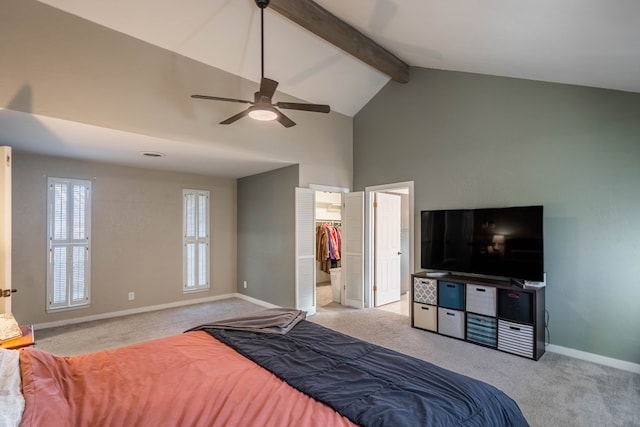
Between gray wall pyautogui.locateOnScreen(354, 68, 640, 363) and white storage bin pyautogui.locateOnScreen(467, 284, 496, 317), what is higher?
gray wall pyautogui.locateOnScreen(354, 68, 640, 363)

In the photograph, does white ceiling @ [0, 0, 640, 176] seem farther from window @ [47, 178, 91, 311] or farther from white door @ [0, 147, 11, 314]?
window @ [47, 178, 91, 311]

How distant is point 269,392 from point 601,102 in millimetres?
4051

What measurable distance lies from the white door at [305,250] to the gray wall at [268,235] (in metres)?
0.10

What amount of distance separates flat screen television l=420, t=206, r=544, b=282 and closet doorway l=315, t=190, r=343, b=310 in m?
1.91

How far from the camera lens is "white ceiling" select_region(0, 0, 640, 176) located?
92.4 inches

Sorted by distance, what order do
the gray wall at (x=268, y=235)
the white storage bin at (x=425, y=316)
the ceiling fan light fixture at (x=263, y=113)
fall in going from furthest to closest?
the gray wall at (x=268, y=235), the white storage bin at (x=425, y=316), the ceiling fan light fixture at (x=263, y=113)

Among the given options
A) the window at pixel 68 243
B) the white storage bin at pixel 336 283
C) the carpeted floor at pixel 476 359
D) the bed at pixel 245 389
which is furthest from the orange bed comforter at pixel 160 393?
the white storage bin at pixel 336 283

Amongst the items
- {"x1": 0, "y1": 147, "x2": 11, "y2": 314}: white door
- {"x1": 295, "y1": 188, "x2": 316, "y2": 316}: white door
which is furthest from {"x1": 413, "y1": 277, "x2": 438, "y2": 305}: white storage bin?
{"x1": 0, "y1": 147, "x2": 11, "y2": 314}: white door

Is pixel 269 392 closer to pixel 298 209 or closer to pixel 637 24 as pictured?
pixel 637 24

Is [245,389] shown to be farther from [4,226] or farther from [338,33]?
[338,33]

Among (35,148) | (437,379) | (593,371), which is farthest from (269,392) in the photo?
(35,148)

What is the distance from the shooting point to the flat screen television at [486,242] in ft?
11.5

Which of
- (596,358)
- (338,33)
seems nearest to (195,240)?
(338,33)

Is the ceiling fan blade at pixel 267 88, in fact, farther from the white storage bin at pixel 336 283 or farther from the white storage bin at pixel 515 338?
the white storage bin at pixel 336 283
